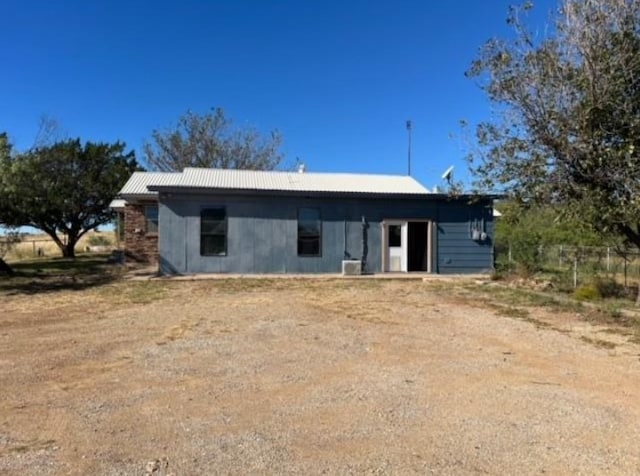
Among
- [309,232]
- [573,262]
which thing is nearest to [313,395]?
[573,262]

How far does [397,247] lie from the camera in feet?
60.3

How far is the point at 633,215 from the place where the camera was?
30.7ft

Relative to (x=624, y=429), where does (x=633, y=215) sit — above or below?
above

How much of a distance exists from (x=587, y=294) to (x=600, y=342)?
464cm

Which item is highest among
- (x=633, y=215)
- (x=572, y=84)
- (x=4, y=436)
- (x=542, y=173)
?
(x=572, y=84)

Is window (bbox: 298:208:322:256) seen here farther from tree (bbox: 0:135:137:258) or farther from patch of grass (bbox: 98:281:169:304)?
tree (bbox: 0:135:137:258)

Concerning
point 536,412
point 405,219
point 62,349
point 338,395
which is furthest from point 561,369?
point 405,219

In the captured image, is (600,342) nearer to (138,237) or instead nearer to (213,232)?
(213,232)

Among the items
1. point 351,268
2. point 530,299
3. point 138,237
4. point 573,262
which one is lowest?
point 530,299

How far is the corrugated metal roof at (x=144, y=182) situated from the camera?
19000mm

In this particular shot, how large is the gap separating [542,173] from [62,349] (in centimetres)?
903

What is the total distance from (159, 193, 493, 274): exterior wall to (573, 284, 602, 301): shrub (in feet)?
22.2

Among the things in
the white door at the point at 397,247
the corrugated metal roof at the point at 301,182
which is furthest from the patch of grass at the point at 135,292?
the white door at the point at 397,247

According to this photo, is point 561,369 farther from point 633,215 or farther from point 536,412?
point 633,215
